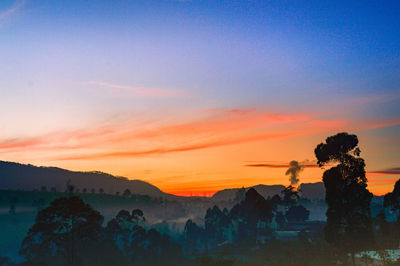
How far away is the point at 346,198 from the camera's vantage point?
45.7 meters

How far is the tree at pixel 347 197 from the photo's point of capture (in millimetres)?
45312

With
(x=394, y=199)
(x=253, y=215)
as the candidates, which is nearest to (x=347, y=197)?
(x=394, y=199)

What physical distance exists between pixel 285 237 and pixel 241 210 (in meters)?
32.1

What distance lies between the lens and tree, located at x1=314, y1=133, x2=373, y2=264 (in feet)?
149

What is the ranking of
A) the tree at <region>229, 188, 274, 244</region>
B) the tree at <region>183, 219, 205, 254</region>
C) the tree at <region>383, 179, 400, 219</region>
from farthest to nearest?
the tree at <region>183, 219, 205, 254</region> → the tree at <region>229, 188, 274, 244</region> → the tree at <region>383, 179, 400, 219</region>

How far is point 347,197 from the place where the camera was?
45.7 meters

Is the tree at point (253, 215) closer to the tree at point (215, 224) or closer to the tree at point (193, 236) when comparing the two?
the tree at point (215, 224)

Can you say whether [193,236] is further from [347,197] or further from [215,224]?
[347,197]

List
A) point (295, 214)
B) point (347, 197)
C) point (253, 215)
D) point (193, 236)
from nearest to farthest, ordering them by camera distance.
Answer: point (347, 197) < point (253, 215) < point (193, 236) < point (295, 214)

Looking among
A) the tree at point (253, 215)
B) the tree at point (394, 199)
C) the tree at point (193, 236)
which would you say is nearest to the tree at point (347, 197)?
the tree at point (394, 199)

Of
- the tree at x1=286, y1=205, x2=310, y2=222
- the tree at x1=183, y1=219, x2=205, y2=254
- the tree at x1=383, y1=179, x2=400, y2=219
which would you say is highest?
the tree at x1=383, y1=179, x2=400, y2=219

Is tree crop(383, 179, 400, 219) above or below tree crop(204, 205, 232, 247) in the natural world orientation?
above

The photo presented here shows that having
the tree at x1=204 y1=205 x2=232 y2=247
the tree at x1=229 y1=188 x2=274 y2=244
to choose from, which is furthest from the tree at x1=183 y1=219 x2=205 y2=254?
the tree at x1=229 y1=188 x2=274 y2=244

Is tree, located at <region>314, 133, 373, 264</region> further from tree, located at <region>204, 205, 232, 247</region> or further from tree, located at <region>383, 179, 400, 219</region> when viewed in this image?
tree, located at <region>204, 205, 232, 247</region>
